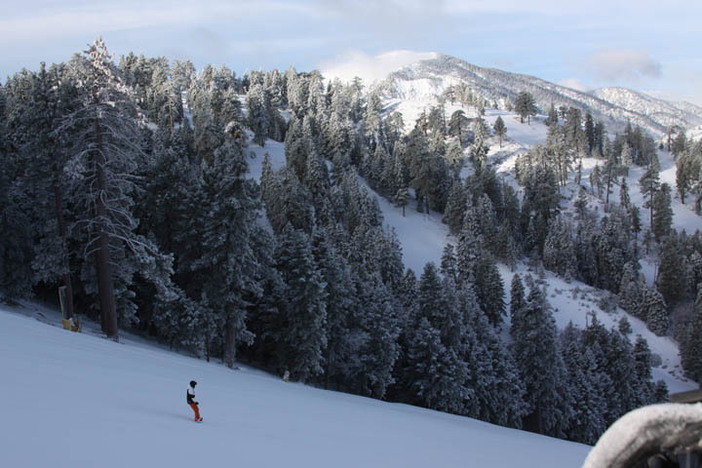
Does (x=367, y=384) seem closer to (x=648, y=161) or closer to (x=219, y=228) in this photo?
(x=219, y=228)

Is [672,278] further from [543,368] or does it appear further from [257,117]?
[257,117]

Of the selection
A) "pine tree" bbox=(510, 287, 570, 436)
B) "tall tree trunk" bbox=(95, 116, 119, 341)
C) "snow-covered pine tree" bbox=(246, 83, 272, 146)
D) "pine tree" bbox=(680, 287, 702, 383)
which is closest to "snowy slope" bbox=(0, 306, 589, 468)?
"tall tree trunk" bbox=(95, 116, 119, 341)

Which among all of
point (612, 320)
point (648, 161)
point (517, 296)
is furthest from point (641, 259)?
point (648, 161)

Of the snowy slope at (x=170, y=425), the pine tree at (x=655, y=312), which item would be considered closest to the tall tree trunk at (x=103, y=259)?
the snowy slope at (x=170, y=425)

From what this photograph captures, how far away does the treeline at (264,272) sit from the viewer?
68.8 feet

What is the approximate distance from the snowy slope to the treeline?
785 centimetres

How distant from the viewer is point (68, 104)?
20922 mm

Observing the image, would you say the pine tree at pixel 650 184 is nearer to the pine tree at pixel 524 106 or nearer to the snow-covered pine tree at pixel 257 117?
the pine tree at pixel 524 106

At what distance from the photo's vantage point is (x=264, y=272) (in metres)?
29.4

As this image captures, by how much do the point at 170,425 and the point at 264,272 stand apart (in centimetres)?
2070

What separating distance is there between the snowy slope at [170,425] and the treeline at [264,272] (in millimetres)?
7850

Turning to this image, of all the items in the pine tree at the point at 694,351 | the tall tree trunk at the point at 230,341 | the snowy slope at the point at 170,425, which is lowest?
the pine tree at the point at 694,351

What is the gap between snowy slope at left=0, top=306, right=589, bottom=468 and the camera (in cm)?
686

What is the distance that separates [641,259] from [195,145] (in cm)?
7566
